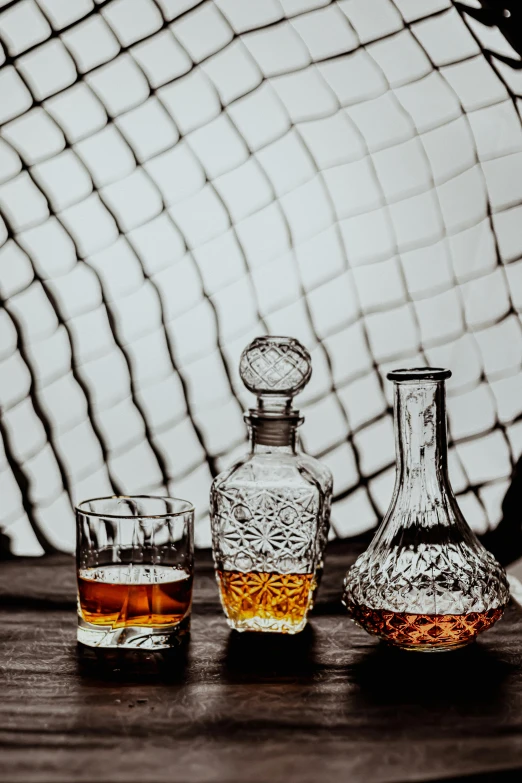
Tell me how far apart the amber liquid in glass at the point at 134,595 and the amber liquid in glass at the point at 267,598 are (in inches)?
2.4

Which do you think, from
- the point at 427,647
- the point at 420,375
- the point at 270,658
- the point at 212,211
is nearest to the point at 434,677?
the point at 427,647

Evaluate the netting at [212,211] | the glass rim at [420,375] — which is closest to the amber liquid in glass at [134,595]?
the glass rim at [420,375]

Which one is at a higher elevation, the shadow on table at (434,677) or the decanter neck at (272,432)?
the decanter neck at (272,432)

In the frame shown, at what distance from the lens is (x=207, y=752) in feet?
2.08

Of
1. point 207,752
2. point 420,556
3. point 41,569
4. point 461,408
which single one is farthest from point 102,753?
point 461,408

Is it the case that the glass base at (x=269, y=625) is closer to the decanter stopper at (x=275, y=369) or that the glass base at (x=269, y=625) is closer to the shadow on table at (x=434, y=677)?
the shadow on table at (x=434, y=677)

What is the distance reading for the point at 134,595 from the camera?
0.83 m

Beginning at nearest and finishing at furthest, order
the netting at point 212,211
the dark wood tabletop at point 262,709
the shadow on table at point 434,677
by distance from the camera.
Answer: the dark wood tabletop at point 262,709, the shadow on table at point 434,677, the netting at point 212,211

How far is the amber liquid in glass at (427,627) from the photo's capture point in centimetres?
80

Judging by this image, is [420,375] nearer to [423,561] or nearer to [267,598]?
[423,561]

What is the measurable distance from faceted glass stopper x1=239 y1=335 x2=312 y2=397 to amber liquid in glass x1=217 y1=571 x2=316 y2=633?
192 mm

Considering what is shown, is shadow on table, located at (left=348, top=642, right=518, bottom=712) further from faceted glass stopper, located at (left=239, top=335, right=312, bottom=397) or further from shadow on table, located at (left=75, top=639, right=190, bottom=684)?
faceted glass stopper, located at (left=239, top=335, right=312, bottom=397)

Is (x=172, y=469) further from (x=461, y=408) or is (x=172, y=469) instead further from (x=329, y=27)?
(x=329, y=27)

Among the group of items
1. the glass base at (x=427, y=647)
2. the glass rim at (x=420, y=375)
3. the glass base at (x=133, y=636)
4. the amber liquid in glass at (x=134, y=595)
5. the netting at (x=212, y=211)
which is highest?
the netting at (x=212, y=211)
